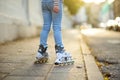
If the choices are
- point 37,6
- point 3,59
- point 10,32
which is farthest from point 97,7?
point 3,59

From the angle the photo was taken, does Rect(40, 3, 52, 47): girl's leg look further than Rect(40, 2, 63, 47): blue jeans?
Yes

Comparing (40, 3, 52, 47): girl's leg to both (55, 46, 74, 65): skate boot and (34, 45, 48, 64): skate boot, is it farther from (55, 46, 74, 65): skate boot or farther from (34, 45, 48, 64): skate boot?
(55, 46, 74, 65): skate boot

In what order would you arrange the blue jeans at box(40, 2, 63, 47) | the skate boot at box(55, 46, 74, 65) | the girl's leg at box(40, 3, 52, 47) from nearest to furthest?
the skate boot at box(55, 46, 74, 65) → the blue jeans at box(40, 2, 63, 47) → the girl's leg at box(40, 3, 52, 47)

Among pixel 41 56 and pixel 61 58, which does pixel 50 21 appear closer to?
pixel 41 56

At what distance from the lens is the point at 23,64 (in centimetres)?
613

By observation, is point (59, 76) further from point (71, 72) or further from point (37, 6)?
point (37, 6)

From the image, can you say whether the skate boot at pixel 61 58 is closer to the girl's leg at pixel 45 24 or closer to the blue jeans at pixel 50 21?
the blue jeans at pixel 50 21

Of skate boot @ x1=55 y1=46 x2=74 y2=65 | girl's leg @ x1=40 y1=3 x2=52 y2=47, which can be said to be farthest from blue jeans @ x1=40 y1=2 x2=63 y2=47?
skate boot @ x1=55 y1=46 x2=74 y2=65

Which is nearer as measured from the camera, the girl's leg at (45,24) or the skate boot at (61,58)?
the skate boot at (61,58)

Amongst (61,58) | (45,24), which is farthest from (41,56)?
(45,24)

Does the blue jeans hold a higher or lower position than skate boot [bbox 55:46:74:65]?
higher

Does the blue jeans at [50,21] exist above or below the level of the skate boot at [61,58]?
above

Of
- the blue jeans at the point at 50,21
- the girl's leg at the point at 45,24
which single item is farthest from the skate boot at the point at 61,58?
the girl's leg at the point at 45,24

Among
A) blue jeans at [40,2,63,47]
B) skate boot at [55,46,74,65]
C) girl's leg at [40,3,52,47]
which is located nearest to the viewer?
skate boot at [55,46,74,65]
